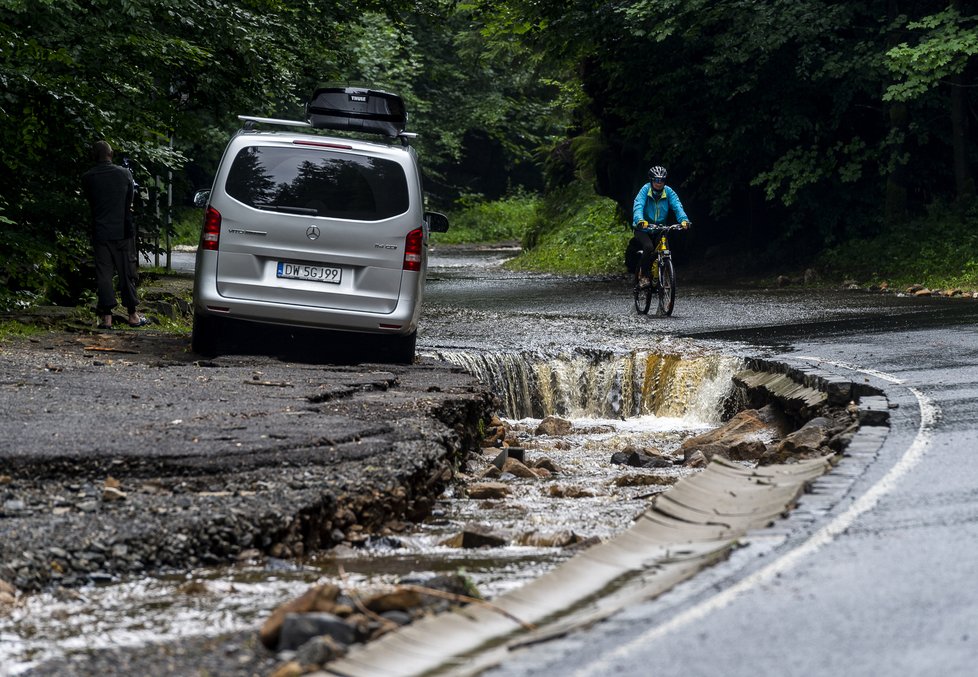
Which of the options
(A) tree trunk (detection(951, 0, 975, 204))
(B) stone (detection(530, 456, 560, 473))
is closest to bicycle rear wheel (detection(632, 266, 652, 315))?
(A) tree trunk (detection(951, 0, 975, 204))

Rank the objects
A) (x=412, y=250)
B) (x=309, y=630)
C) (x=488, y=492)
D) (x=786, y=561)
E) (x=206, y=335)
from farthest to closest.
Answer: (x=206, y=335) < (x=412, y=250) < (x=488, y=492) < (x=786, y=561) < (x=309, y=630)

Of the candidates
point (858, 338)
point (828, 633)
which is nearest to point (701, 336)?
point (858, 338)

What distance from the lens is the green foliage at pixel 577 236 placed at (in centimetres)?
3356

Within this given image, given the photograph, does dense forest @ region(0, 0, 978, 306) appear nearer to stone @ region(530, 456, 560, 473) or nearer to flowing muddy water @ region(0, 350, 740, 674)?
flowing muddy water @ region(0, 350, 740, 674)

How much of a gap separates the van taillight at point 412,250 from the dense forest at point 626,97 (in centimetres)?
415

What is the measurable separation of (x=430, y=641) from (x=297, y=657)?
1.50ft

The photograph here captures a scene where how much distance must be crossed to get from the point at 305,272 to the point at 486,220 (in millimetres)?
47264

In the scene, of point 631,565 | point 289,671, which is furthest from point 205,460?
point 289,671

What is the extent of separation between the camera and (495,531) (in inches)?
269

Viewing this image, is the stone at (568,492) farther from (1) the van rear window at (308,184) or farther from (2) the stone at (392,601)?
(1) the van rear window at (308,184)

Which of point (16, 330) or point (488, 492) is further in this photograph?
point (16, 330)

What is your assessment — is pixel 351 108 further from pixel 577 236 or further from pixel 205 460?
pixel 577 236

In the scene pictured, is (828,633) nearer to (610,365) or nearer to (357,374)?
(357,374)

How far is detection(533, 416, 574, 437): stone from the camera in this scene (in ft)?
39.0
